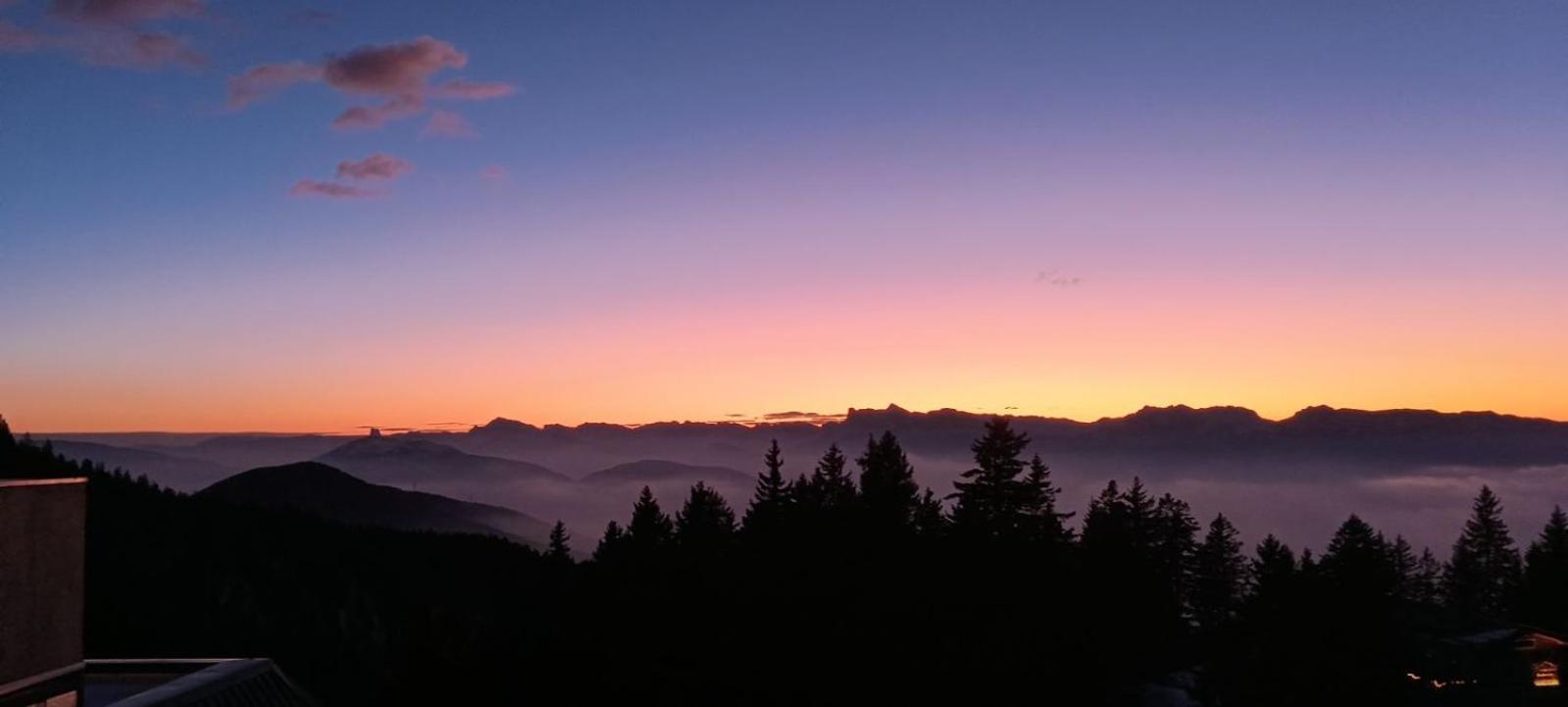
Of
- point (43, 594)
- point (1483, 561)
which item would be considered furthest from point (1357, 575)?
point (1483, 561)

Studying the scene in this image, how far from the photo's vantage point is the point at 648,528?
48.0m

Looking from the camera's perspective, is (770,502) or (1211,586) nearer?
(770,502)

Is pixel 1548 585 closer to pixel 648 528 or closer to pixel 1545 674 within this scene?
pixel 1545 674

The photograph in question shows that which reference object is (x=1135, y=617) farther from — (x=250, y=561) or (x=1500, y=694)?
(x=250, y=561)

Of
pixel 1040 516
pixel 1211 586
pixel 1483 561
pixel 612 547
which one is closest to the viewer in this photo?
pixel 1040 516

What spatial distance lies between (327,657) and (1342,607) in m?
77.5

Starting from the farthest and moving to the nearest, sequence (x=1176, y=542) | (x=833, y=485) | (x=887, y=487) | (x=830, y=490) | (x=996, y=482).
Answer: (x=1176, y=542)
(x=833, y=485)
(x=830, y=490)
(x=887, y=487)
(x=996, y=482)

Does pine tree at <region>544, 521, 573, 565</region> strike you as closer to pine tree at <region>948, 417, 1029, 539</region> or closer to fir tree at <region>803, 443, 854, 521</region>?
fir tree at <region>803, 443, 854, 521</region>

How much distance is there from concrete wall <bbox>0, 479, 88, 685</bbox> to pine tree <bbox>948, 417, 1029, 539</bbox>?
35.8 m

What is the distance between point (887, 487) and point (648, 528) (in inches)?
457

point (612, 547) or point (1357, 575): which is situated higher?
point (612, 547)

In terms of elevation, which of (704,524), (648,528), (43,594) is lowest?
(648,528)

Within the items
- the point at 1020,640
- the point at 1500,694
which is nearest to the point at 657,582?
the point at 1020,640

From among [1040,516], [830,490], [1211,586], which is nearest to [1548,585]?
[1211,586]
